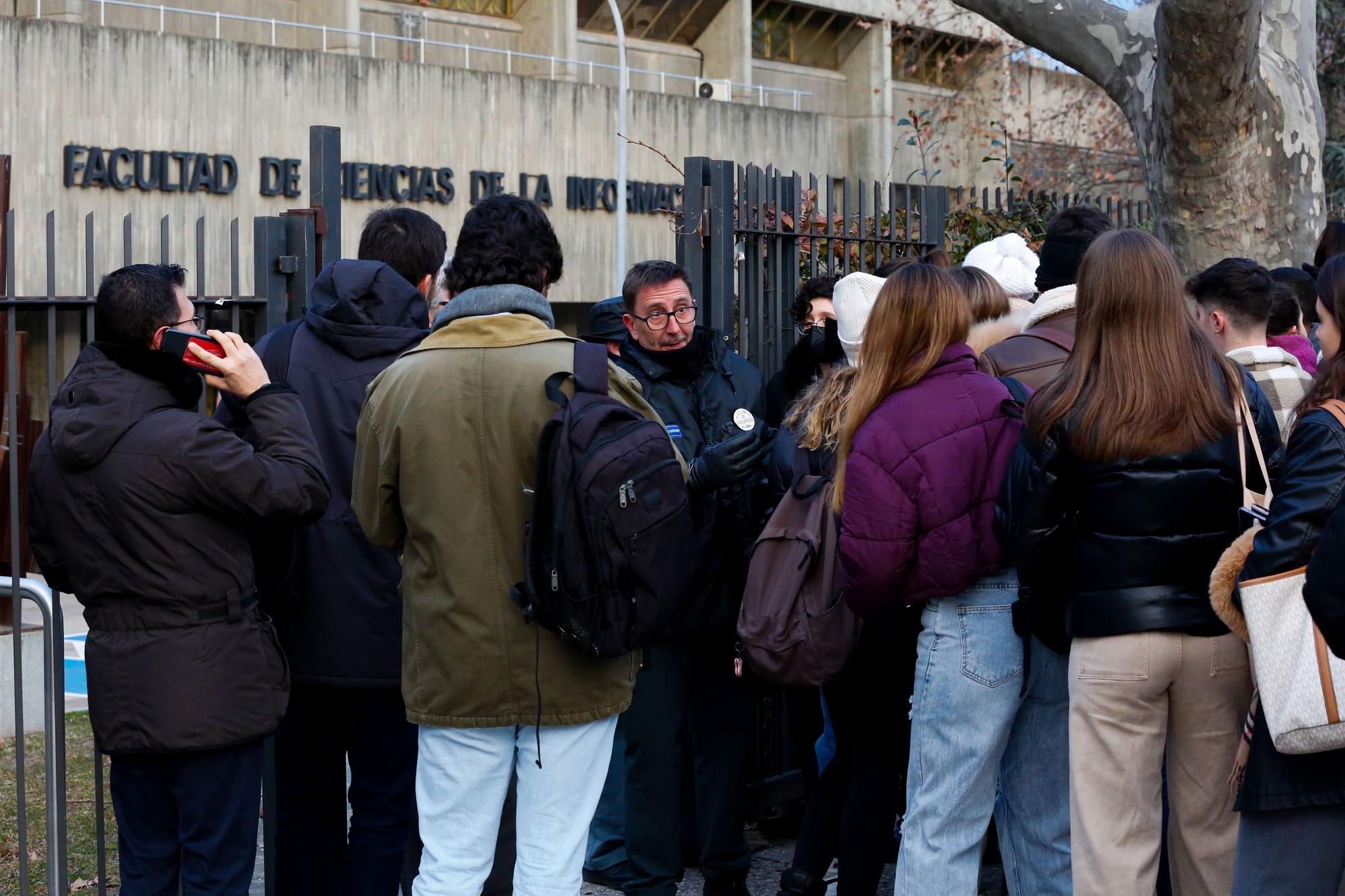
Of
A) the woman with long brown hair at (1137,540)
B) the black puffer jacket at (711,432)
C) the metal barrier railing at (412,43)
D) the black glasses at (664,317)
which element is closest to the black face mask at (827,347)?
the black puffer jacket at (711,432)

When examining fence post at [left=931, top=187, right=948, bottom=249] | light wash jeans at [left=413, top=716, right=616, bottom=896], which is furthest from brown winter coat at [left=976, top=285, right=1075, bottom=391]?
fence post at [left=931, top=187, right=948, bottom=249]

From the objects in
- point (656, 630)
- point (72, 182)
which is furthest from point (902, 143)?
point (656, 630)

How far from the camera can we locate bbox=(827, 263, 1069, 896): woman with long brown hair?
140 inches

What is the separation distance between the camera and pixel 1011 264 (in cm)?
498

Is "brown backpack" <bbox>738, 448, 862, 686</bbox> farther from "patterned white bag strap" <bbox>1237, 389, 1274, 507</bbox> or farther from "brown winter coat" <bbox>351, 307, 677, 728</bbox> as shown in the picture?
"patterned white bag strap" <bbox>1237, 389, 1274, 507</bbox>

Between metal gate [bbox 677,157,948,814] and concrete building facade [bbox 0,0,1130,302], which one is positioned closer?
metal gate [bbox 677,157,948,814]

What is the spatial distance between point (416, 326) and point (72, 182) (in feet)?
59.9

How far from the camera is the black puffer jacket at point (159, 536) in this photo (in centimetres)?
347

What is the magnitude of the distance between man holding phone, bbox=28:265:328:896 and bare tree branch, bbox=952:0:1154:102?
5474 mm

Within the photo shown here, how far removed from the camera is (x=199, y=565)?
3.52 meters

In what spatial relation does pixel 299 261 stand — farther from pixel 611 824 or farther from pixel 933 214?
pixel 933 214

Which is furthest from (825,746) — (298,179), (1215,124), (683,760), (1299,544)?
(298,179)

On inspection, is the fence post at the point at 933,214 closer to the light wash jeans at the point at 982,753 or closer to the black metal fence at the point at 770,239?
the black metal fence at the point at 770,239

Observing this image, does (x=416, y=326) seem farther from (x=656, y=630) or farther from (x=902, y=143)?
(x=902, y=143)
